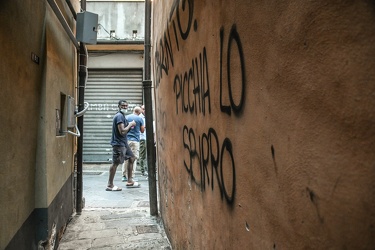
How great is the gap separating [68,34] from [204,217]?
13.6ft

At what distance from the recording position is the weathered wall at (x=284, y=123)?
1059 millimetres

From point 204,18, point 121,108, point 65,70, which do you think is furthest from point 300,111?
point 121,108

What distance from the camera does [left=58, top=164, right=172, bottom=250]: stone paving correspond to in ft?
16.7

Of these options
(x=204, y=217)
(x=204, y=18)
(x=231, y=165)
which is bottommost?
(x=204, y=217)

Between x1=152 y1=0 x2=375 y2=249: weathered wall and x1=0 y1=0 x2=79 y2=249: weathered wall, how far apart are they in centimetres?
156

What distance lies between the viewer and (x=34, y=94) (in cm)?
385

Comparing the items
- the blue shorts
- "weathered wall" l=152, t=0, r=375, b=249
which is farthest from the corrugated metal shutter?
"weathered wall" l=152, t=0, r=375, b=249

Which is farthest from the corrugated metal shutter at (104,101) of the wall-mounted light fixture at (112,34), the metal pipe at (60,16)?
the metal pipe at (60,16)

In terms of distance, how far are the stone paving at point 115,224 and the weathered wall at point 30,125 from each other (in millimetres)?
454

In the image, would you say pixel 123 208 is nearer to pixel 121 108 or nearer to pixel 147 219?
pixel 147 219

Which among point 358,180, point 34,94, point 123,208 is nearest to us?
point 358,180

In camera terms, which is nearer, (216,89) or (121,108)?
(216,89)

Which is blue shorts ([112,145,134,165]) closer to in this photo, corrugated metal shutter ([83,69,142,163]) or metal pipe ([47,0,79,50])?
metal pipe ([47,0,79,50])

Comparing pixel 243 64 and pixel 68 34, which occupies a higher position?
pixel 68 34
